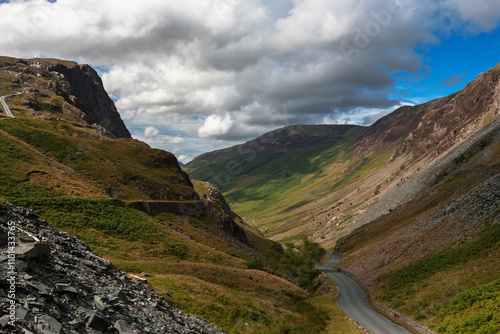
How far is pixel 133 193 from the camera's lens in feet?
238

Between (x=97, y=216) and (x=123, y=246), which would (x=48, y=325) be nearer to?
(x=123, y=246)

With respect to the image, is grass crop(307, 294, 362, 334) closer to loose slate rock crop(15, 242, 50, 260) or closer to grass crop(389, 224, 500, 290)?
grass crop(389, 224, 500, 290)

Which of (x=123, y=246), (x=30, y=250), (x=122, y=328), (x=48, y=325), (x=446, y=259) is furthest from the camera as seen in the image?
(x=123, y=246)

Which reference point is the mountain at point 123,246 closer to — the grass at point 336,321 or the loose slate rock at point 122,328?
the loose slate rock at point 122,328

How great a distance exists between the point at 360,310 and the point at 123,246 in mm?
41742

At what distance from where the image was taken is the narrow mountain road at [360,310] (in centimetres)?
3472

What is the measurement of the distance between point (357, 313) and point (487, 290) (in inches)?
838

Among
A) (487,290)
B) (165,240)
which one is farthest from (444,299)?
(165,240)

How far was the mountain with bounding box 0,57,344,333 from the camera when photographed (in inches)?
696

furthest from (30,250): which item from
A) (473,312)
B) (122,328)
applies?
(473,312)

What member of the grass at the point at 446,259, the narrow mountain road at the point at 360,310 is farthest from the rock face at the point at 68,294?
the grass at the point at 446,259

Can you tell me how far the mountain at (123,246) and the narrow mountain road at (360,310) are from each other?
4.20m

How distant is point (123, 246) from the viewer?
45.8 metres

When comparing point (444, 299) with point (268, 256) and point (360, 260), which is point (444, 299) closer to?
point (360, 260)
